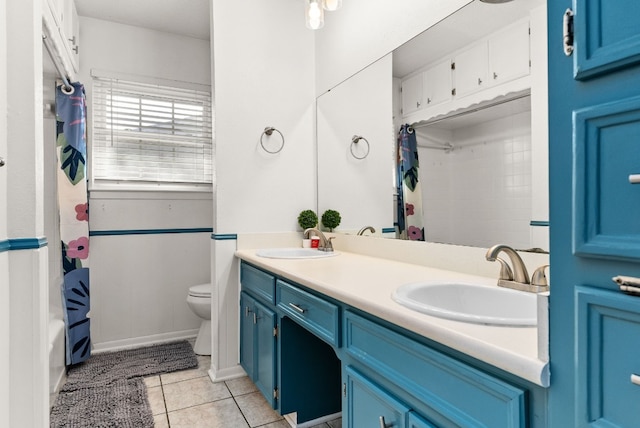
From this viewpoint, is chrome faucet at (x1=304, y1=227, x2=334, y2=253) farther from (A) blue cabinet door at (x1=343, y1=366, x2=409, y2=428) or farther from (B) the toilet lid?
(A) blue cabinet door at (x1=343, y1=366, x2=409, y2=428)

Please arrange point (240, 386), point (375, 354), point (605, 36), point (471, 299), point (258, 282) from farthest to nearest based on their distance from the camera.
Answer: point (240, 386)
point (258, 282)
point (471, 299)
point (375, 354)
point (605, 36)

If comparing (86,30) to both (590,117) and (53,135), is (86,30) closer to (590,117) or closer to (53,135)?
(53,135)

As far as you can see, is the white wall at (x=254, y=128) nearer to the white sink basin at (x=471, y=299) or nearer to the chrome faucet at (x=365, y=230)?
the chrome faucet at (x=365, y=230)

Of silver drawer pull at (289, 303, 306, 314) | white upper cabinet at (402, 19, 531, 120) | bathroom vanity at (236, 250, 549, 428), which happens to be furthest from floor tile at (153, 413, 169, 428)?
white upper cabinet at (402, 19, 531, 120)

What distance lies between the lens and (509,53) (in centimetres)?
129

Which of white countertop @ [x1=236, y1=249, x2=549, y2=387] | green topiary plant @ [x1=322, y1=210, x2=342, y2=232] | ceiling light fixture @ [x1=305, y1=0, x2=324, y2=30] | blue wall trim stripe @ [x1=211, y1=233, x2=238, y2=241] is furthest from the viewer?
green topiary plant @ [x1=322, y1=210, x2=342, y2=232]

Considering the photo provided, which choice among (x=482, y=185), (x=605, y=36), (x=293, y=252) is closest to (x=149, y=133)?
(x=293, y=252)

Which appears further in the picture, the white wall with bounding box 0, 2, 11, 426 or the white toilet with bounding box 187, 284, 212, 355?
the white toilet with bounding box 187, 284, 212, 355

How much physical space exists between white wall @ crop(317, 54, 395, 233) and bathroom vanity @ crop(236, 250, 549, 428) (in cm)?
31

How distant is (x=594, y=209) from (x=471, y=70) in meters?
1.09

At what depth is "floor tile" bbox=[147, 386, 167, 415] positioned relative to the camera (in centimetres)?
195

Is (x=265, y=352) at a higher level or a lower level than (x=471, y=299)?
lower

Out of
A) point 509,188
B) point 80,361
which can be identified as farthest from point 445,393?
point 80,361

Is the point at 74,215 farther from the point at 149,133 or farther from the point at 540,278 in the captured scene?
the point at 540,278
